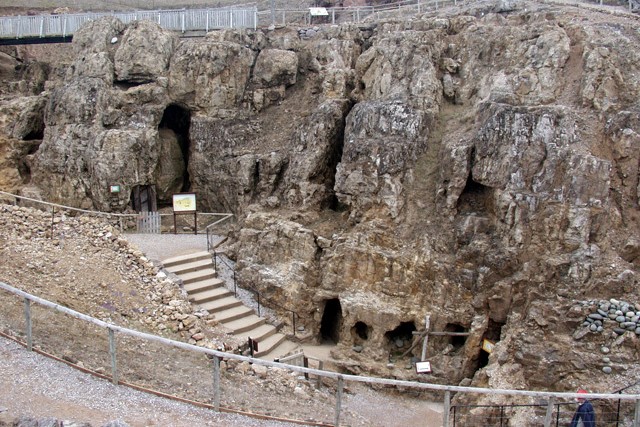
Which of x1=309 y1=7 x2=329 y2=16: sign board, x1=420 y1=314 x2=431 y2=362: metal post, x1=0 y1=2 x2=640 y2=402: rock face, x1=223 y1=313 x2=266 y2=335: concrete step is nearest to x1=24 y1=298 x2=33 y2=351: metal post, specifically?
x1=223 y1=313 x2=266 y2=335: concrete step

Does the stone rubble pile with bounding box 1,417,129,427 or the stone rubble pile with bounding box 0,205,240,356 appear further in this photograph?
the stone rubble pile with bounding box 0,205,240,356

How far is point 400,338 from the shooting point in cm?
1908

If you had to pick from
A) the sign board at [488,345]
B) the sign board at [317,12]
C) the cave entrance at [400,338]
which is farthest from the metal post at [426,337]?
the sign board at [317,12]

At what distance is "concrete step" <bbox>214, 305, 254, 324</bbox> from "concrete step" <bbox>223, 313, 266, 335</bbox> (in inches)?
3.8

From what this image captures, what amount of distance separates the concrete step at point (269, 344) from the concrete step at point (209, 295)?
213 cm

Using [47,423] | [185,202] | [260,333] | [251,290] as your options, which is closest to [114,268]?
[251,290]

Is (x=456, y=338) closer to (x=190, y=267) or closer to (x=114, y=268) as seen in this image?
(x=190, y=267)

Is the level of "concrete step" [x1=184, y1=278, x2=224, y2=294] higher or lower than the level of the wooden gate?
lower

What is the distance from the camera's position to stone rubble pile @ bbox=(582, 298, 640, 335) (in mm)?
15078

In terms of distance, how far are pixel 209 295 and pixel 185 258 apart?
180 centimetres

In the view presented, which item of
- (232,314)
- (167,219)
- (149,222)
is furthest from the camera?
(167,219)

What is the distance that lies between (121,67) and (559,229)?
1757cm

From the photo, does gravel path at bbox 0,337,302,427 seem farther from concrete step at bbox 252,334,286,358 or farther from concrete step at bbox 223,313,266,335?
concrete step at bbox 223,313,266,335

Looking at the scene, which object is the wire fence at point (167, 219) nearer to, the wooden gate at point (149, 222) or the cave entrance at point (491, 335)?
the wooden gate at point (149, 222)
